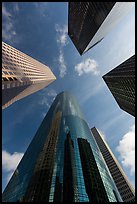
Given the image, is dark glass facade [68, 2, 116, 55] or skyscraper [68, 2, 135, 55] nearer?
skyscraper [68, 2, 135, 55]

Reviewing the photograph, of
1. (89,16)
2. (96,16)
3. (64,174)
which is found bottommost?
(64,174)

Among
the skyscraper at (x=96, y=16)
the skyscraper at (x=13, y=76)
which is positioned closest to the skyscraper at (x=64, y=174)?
the skyscraper at (x=13, y=76)

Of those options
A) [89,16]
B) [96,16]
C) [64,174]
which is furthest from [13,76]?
[89,16]

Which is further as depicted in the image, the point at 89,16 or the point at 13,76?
the point at 89,16

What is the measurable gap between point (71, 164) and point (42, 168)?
17923mm

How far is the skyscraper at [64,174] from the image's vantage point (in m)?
87.6

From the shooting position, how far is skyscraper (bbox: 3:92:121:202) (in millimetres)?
87562

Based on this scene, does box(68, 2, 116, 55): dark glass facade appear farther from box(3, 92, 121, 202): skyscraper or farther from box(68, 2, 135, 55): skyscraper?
box(3, 92, 121, 202): skyscraper

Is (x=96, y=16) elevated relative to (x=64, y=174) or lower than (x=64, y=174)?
elevated

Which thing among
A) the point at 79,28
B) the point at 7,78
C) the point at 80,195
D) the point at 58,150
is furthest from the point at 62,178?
the point at 79,28

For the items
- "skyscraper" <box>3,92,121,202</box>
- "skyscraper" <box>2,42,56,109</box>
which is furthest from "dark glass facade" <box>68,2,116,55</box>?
"skyscraper" <box>3,92,121,202</box>

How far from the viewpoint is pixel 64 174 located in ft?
328

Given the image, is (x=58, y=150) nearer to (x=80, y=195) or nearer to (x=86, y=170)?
(x=86, y=170)

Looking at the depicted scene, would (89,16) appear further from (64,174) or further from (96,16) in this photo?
(64,174)
